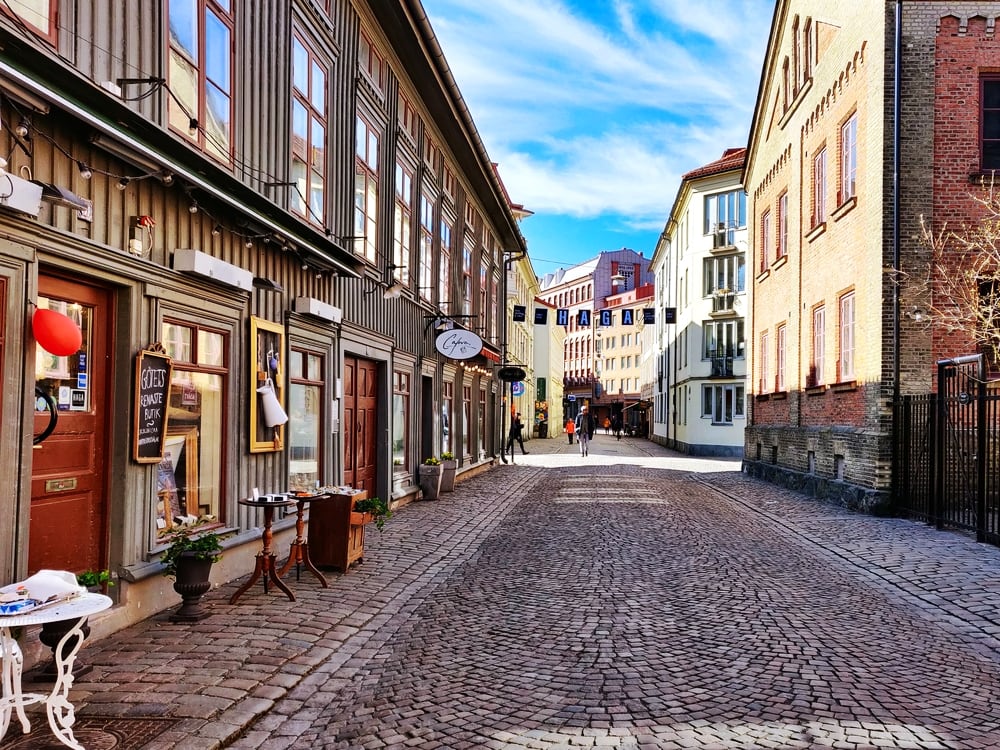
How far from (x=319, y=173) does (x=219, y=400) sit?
3.84m

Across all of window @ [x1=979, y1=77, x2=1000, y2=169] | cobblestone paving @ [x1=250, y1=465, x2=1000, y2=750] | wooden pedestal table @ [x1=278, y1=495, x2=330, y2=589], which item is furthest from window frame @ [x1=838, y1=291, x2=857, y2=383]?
wooden pedestal table @ [x1=278, y1=495, x2=330, y2=589]

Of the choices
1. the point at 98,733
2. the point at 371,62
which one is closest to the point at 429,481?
the point at 371,62

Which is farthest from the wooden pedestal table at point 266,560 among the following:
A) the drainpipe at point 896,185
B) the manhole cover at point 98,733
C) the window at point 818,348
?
the window at point 818,348

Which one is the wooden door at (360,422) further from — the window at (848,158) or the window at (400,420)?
the window at (848,158)

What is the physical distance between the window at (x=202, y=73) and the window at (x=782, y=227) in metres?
16.4

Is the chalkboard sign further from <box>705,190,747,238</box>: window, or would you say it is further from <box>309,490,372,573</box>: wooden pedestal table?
<box>705,190,747,238</box>: window

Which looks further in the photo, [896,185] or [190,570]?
[896,185]

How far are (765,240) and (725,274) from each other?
45.7ft

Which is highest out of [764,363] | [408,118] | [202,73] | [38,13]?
[408,118]

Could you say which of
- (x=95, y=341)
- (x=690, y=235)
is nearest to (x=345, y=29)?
(x=95, y=341)

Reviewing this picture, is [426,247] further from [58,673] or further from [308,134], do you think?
[58,673]

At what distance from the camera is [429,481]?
53.3ft

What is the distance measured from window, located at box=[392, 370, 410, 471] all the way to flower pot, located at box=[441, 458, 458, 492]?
4.68 ft

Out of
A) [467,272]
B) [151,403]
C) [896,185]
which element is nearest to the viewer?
[151,403]
